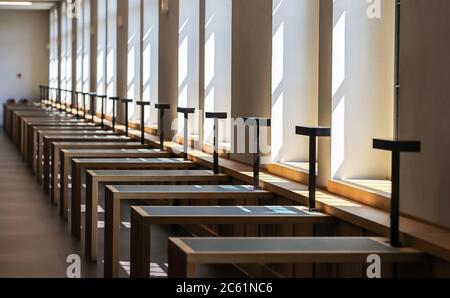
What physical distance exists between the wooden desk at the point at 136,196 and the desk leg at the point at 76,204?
151 centimetres

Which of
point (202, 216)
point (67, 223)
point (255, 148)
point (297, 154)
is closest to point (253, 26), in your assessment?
point (297, 154)

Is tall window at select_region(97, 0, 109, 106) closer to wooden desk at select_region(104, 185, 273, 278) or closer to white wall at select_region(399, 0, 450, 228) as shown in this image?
wooden desk at select_region(104, 185, 273, 278)

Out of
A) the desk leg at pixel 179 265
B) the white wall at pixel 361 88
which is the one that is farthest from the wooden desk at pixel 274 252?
the white wall at pixel 361 88

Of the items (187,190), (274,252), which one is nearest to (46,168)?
(187,190)

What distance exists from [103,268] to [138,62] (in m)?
7.82

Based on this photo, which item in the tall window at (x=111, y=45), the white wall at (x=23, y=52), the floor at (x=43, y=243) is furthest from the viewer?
the white wall at (x=23, y=52)

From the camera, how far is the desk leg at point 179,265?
135 inches

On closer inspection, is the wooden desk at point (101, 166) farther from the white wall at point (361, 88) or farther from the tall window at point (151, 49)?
the tall window at point (151, 49)

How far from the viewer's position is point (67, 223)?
7.86m

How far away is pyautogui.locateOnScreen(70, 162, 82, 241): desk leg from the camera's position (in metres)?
7.16

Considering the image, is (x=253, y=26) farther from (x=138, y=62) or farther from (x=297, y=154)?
(x=138, y=62)

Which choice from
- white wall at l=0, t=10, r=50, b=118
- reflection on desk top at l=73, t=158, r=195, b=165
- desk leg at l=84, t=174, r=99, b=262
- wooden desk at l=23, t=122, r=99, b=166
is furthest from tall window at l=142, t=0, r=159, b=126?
white wall at l=0, t=10, r=50, b=118

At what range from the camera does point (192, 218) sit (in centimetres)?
448

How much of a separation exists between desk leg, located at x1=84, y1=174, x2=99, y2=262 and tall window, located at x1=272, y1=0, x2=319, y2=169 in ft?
4.37
